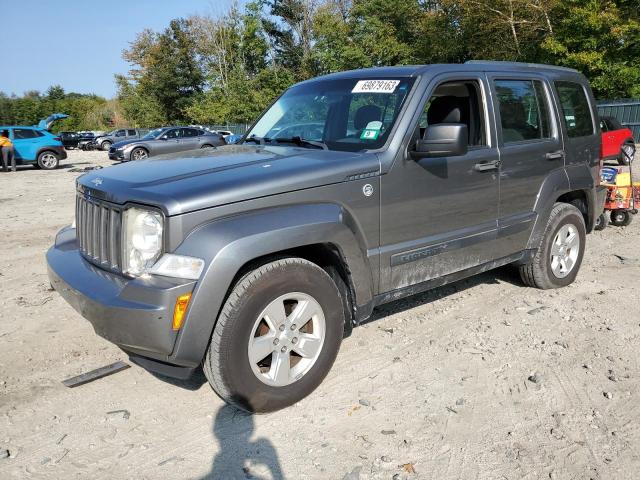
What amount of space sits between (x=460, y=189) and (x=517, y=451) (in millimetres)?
1892

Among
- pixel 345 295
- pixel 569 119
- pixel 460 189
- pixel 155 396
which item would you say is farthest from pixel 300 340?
pixel 569 119

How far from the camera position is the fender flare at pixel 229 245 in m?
2.71

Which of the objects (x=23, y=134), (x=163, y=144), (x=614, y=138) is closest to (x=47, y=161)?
(x=23, y=134)

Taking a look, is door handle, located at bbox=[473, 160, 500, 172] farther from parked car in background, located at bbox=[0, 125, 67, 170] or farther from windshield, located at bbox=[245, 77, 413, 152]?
parked car in background, located at bbox=[0, 125, 67, 170]

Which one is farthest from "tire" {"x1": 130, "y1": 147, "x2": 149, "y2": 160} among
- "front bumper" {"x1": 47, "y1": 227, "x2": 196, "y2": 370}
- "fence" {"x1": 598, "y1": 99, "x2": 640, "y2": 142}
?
"fence" {"x1": 598, "y1": 99, "x2": 640, "y2": 142}

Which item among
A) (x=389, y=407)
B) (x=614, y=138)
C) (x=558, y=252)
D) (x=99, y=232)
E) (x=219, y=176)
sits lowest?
(x=389, y=407)

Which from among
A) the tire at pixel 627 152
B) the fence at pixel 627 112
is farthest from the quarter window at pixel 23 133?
the fence at pixel 627 112

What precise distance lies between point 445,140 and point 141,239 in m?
1.97

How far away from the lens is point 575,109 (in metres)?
5.18

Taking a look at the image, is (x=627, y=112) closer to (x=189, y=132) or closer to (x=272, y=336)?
(x=189, y=132)

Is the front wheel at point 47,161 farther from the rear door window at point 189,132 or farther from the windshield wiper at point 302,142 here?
the windshield wiper at point 302,142

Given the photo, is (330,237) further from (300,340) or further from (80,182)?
(80,182)

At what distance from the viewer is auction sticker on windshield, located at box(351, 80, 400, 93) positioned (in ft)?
12.7

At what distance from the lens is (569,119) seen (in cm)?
504
